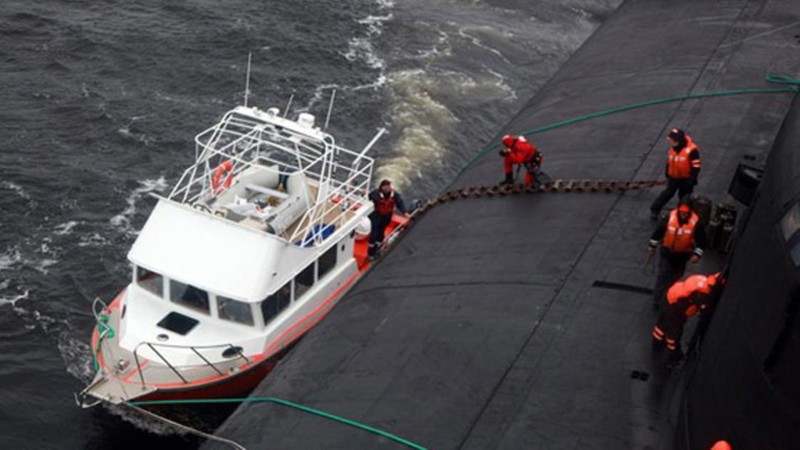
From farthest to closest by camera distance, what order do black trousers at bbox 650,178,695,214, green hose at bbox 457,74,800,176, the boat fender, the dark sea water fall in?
1. green hose at bbox 457,74,800,176
2. the dark sea water
3. the boat fender
4. black trousers at bbox 650,178,695,214

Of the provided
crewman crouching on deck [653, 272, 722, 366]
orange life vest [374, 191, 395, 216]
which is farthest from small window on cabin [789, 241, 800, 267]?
orange life vest [374, 191, 395, 216]

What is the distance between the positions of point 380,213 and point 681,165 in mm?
8136

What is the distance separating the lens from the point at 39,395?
2227cm

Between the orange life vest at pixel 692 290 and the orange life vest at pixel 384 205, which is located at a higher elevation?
the orange life vest at pixel 692 290

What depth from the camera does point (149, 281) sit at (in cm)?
2169

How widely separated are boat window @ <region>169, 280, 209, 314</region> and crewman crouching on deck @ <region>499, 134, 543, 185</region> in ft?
22.5

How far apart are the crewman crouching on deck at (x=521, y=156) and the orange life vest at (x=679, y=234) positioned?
18.1ft

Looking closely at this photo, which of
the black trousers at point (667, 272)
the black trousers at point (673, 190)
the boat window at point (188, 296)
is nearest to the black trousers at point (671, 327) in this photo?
the black trousers at point (667, 272)

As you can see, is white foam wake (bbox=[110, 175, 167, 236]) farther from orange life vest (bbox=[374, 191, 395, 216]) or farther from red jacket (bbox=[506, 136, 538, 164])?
red jacket (bbox=[506, 136, 538, 164])

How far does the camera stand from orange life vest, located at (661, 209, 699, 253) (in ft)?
50.4

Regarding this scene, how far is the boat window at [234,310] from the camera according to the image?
21016mm

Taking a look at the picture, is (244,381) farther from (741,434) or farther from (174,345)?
(741,434)

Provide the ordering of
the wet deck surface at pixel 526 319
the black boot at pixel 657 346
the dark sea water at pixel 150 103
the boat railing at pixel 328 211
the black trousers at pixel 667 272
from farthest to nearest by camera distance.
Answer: the dark sea water at pixel 150 103 < the boat railing at pixel 328 211 < the black trousers at pixel 667 272 < the black boot at pixel 657 346 < the wet deck surface at pixel 526 319

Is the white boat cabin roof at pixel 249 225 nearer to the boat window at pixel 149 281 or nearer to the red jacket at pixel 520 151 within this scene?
the boat window at pixel 149 281
